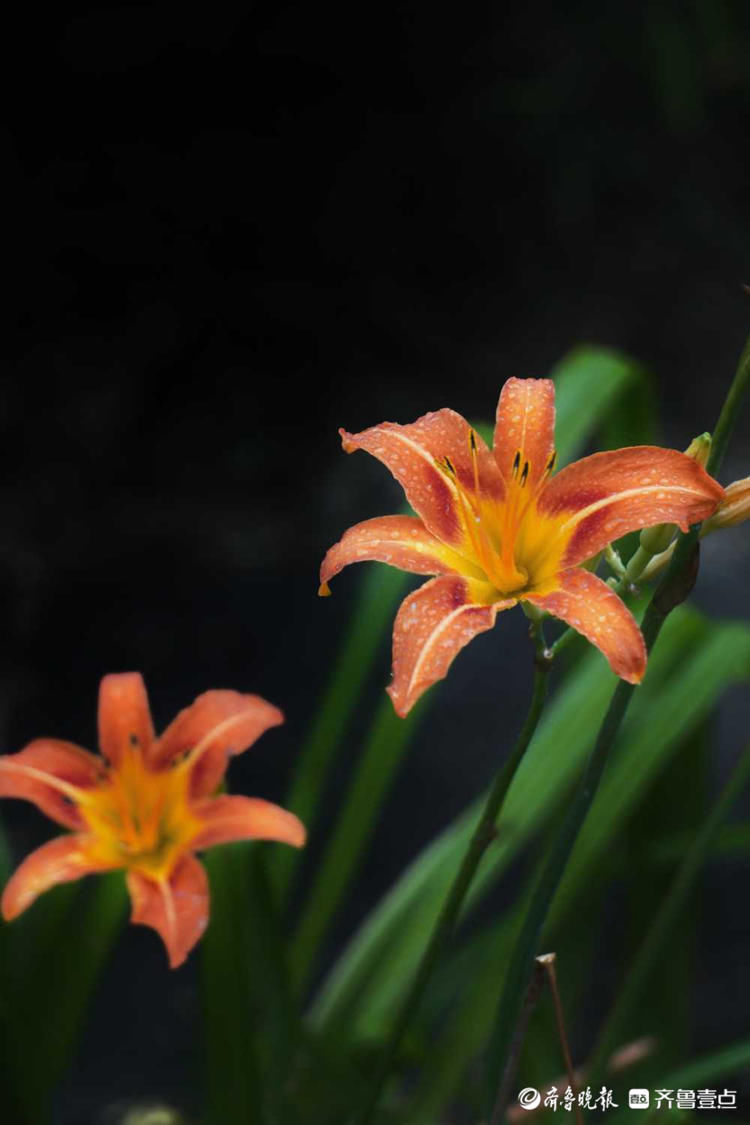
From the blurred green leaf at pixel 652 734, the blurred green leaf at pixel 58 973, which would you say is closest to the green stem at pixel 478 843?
the blurred green leaf at pixel 58 973

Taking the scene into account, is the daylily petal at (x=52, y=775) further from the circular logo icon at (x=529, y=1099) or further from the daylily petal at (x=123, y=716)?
the circular logo icon at (x=529, y=1099)

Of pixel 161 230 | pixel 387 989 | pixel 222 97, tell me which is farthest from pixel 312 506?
pixel 387 989

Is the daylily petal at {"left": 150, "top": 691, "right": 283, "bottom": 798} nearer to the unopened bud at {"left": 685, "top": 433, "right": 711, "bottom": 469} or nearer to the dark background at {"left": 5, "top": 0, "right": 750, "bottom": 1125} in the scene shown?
the unopened bud at {"left": 685, "top": 433, "right": 711, "bottom": 469}

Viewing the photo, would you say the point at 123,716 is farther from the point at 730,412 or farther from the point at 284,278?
the point at 284,278

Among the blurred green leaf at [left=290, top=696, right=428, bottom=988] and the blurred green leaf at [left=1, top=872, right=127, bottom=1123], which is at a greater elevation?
the blurred green leaf at [left=290, top=696, right=428, bottom=988]

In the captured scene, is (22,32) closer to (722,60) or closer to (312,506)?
(312,506)

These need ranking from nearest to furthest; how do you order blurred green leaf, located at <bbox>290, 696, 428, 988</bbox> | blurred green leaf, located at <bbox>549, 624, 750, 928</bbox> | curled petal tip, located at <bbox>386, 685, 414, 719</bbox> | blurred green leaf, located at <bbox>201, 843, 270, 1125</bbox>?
curled petal tip, located at <bbox>386, 685, 414, 719</bbox>
blurred green leaf, located at <bbox>201, 843, 270, 1125</bbox>
blurred green leaf, located at <bbox>549, 624, 750, 928</bbox>
blurred green leaf, located at <bbox>290, 696, 428, 988</bbox>

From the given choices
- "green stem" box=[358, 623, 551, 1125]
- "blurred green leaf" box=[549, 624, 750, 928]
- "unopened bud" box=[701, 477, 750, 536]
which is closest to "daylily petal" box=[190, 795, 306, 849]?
"green stem" box=[358, 623, 551, 1125]

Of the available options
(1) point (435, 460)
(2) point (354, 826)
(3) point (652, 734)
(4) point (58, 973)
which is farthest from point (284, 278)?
(1) point (435, 460)
